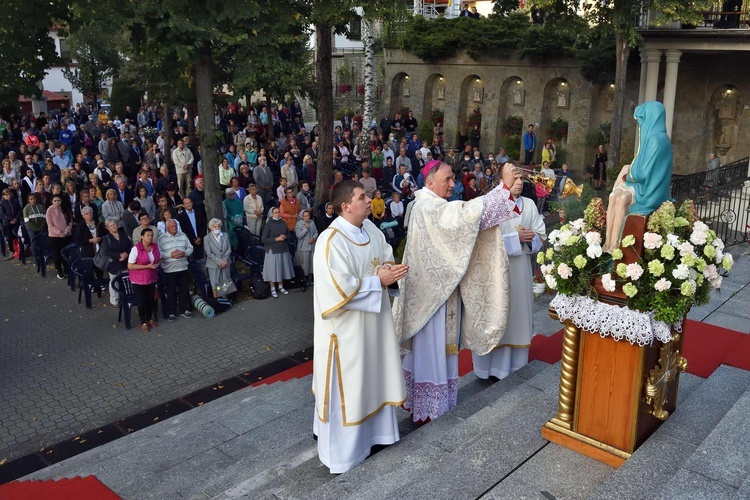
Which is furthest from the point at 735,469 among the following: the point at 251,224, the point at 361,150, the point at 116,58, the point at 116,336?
the point at 116,58

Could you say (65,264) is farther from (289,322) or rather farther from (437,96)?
(437,96)

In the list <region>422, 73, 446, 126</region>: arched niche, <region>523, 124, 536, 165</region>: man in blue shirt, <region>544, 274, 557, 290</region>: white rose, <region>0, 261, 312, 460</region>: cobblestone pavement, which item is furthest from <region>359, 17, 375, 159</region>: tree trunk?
<region>544, 274, 557, 290</region>: white rose

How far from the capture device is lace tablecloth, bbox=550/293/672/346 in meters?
4.26

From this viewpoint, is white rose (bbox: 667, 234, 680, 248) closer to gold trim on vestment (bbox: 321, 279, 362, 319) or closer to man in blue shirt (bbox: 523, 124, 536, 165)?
gold trim on vestment (bbox: 321, 279, 362, 319)

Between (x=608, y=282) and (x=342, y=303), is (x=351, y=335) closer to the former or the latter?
(x=342, y=303)

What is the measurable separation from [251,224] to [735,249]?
27.3 feet

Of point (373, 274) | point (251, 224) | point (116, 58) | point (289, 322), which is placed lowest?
point (289, 322)

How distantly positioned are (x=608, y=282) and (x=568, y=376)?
0.75 meters

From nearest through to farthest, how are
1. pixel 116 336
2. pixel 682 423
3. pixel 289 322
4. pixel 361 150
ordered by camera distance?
pixel 682 423
pixel 116 336
pixel 289 322
pixel 361 150

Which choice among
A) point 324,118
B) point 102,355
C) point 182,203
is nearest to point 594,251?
point 102,355

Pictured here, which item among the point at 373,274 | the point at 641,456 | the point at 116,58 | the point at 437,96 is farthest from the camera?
the point at 116,58

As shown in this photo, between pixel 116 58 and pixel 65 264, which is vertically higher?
pixel 116 58

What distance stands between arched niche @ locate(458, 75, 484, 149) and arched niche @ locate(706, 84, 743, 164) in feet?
29.8

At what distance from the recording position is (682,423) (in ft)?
15.5
